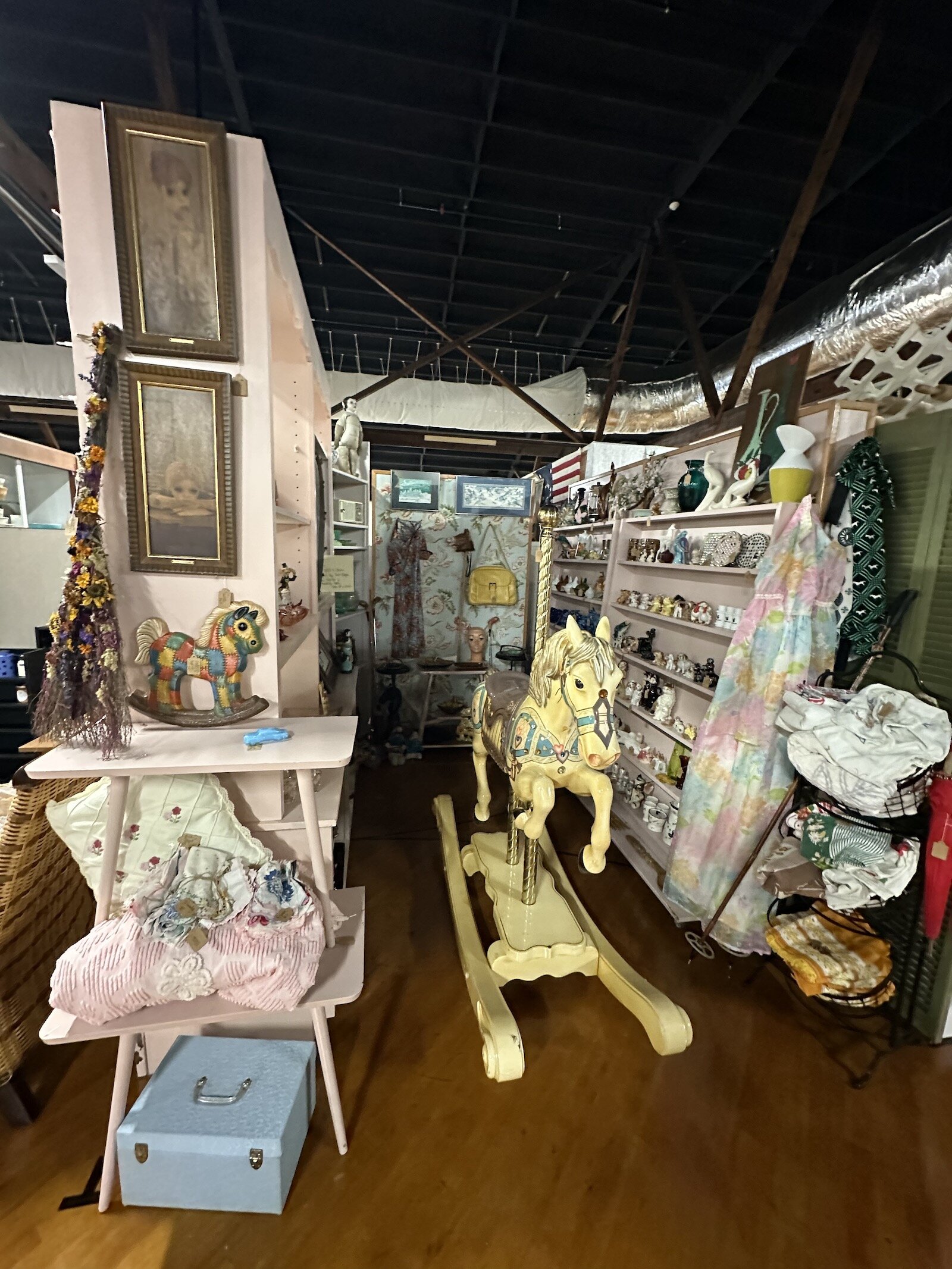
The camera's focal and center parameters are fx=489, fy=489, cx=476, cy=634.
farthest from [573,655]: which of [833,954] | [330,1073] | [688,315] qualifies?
[688,315]

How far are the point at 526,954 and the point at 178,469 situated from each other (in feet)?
6.62

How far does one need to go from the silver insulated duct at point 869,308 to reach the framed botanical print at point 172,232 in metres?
2.97

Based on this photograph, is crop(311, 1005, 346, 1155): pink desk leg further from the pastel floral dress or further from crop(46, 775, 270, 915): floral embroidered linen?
the pastel floral dress

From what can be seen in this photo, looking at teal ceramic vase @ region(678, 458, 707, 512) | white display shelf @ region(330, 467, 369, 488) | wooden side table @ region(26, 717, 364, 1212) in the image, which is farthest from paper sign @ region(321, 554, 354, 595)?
teal ceramic vase @ region(678, 458, 707, 512)

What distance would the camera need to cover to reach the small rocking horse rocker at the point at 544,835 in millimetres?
1562

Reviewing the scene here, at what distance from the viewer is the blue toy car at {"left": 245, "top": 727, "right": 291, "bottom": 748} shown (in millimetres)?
1291

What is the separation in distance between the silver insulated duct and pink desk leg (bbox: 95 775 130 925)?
147 inches

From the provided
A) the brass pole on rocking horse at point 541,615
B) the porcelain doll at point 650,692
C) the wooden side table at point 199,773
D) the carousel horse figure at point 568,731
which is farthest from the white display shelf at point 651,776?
the wooden side table at point 199,773

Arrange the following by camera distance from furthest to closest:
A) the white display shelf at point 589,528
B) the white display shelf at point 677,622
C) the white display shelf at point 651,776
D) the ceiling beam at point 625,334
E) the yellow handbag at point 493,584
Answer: the yellow handbag at point 493,584 → the white display shelf at point 589,528 → the ceiling beam at point 625,334 → the white display shelf at point 651,776 → the white display shelf at point 677,622

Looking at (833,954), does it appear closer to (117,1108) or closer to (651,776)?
(651,776)

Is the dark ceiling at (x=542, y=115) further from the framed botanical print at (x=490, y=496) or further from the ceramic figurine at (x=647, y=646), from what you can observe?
the ceramic figurine at (x=647, y=646)

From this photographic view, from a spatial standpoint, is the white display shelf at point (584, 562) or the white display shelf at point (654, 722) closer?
the white display shelf at point (654, 722)

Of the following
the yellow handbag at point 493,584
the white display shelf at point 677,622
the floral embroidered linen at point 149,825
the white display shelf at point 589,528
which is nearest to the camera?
the floral embroidered linen at point 149,825

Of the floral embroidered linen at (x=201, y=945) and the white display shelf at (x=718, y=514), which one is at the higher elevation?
the white display shelf at (x=718, y=514)
